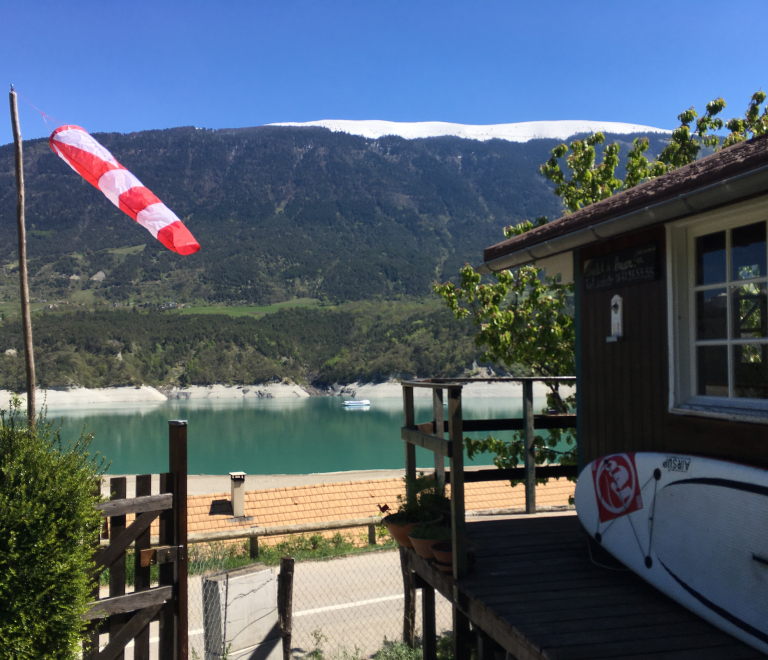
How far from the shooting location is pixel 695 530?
3281 millimetres

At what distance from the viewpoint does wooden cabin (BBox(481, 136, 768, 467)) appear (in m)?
3.24

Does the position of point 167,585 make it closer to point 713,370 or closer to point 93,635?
point 93,635

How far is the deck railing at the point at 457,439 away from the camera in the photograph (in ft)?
12.4

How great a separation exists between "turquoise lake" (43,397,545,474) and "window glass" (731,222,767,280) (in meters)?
31.3

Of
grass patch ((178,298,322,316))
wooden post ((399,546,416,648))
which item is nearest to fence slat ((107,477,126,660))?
wooden post ((399,546,416,648))

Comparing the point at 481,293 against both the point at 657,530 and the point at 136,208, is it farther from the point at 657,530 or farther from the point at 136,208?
the point at 657,530

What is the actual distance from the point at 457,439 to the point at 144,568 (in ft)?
6.58

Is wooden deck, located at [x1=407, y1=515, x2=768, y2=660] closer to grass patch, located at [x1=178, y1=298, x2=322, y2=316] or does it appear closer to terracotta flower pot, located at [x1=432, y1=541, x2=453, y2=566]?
terracotta flower pot, located at [x1=432, y1=541, x2=453, y2=566]

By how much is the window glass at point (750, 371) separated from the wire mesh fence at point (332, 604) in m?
3.25

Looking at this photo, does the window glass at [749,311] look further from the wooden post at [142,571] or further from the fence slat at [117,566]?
the fence slat at [117,566]

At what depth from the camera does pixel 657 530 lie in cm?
356

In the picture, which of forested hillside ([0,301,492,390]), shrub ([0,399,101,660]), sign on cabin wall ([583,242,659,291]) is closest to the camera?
shrub ([0,399,101,660])

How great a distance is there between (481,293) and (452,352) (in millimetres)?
74189

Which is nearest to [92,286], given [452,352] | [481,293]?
[452,352]
